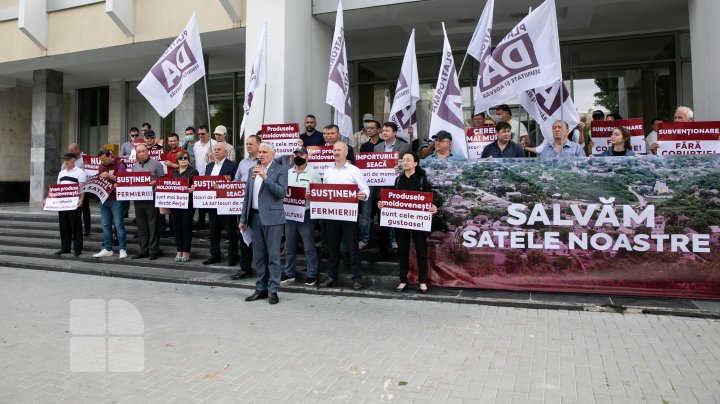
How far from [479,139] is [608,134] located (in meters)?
2.17

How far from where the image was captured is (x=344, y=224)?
7211 mm

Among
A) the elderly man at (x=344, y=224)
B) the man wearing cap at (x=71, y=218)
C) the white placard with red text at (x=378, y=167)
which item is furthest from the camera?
the man wearing cap at (x=71, y=218)

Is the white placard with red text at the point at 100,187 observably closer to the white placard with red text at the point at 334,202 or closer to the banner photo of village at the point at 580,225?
the white placard with red text at the point at 334,202

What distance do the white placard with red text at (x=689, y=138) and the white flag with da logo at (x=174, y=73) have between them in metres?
7.73

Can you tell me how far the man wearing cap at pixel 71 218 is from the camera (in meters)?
10.0

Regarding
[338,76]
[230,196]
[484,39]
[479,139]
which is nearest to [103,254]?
[230,196]

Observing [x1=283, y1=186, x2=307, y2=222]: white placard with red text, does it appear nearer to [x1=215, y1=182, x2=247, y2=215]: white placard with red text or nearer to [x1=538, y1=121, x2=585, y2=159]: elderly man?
[x1=215, y1=182, x2=247, y2=215]: white placard with red text

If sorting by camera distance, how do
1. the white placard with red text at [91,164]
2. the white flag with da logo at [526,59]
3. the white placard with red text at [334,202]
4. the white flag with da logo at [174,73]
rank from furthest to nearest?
the white placard with red text at [91,164] → the white flag with da logo at [174,73] → the white placard with red text at [334,202] → the white flag with da logo at [526,59]

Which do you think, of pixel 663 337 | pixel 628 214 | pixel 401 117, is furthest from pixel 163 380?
pixel 401 117

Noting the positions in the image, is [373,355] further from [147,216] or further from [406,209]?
[147,216]

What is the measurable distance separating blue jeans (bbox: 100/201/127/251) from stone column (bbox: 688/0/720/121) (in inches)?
446

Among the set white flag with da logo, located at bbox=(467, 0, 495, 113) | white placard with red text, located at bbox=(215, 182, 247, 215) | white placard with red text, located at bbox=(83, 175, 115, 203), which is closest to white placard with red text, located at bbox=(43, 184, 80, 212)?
white placard with red text, located at bbox=(83, 175, 115, 203)

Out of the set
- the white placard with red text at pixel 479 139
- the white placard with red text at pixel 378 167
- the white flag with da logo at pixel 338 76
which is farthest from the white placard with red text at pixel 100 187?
the white placard with red text at pixel 479 139

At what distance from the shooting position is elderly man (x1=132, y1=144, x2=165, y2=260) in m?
9.41
